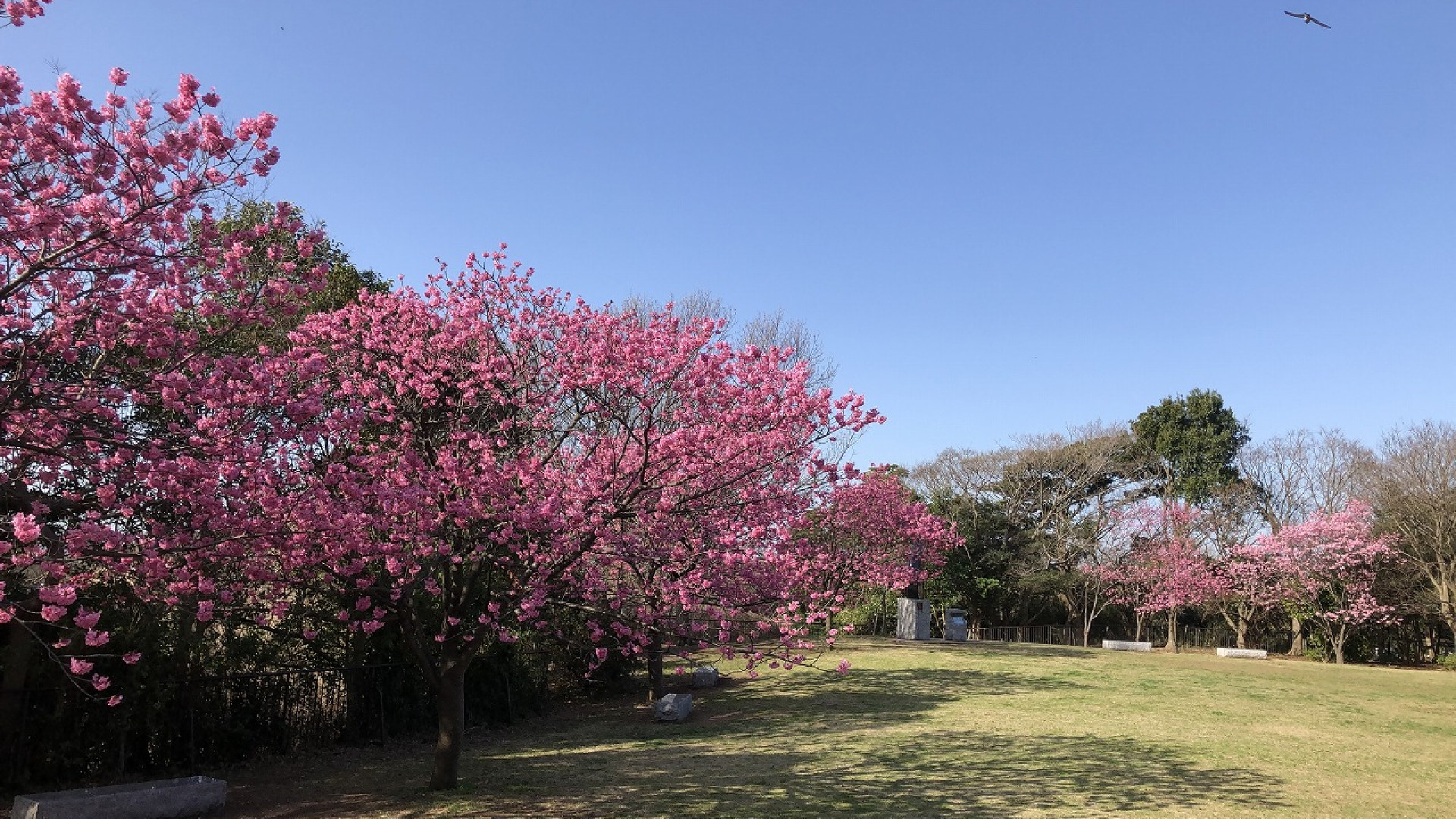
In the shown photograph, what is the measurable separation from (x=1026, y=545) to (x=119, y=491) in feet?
116

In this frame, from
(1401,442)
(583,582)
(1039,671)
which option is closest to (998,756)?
(583,582)

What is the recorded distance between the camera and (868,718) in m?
A: 13.0

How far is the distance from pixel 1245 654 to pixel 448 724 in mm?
29226

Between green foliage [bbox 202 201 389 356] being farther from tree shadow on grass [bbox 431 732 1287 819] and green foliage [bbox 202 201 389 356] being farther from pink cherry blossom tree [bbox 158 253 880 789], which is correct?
tree shadow on grass [bbox 431 732 1287 819]

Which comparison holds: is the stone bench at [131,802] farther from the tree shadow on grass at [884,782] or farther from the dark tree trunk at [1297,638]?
the dark tree trunk at [1297,638]

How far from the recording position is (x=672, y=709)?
12914mm

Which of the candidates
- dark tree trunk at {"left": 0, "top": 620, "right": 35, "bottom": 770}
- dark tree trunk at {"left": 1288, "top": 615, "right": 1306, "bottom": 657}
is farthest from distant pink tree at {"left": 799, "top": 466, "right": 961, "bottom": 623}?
dark tree trunk at {"left": 0, "top": 620, "right": 35, "bottom": 770}

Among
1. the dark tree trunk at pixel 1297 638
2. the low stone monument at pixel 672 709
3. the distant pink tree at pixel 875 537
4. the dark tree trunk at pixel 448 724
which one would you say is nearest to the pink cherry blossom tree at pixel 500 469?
the dark tree trunk at pixel 448 724

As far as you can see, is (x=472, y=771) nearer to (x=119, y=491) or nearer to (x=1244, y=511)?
(x=119, y=491)

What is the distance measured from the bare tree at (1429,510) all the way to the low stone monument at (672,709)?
25.9 m

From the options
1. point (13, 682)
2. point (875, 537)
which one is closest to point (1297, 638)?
point (875, 537)

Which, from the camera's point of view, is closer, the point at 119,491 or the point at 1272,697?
the point at 119,491

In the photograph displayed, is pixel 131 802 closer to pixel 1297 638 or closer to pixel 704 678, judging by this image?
pixel 704 678

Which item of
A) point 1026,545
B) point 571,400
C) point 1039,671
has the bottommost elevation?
point 1039,671
